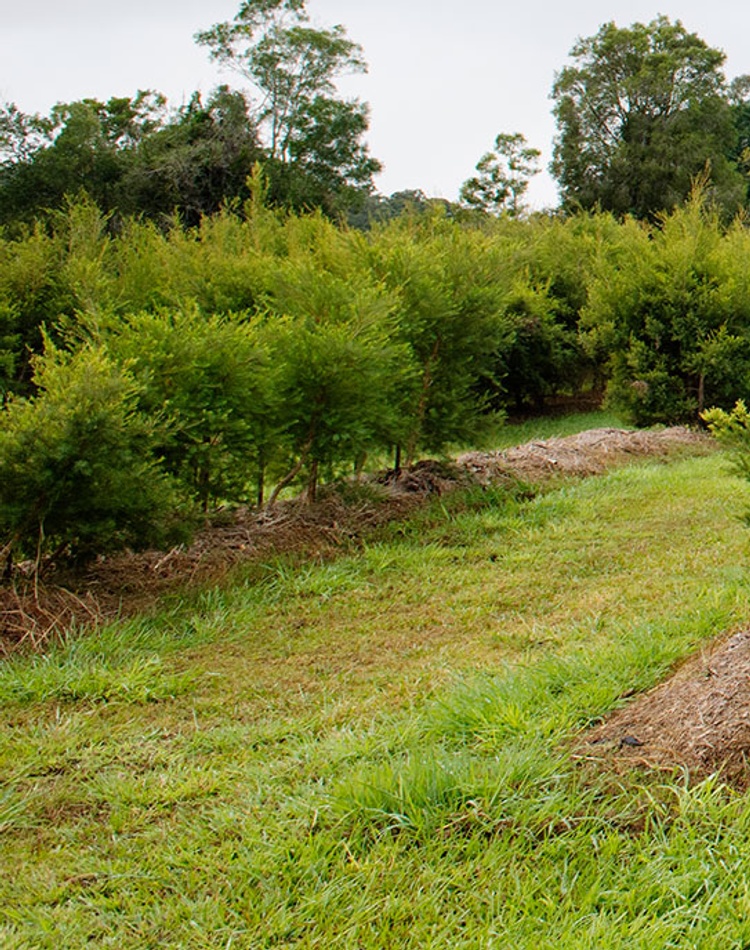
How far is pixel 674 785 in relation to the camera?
2.26 m

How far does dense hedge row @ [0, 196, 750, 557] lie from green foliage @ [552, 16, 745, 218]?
21877mm

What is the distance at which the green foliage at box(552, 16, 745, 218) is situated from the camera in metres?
32.0

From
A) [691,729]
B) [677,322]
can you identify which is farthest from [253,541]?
[677,322]

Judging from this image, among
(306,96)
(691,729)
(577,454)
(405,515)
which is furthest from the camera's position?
(306,96)

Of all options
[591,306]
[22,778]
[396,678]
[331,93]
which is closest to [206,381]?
[396,678]

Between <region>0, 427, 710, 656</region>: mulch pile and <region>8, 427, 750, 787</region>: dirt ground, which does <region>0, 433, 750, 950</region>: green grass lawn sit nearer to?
<region>8, 427, 750, 787</region>: dirt ground

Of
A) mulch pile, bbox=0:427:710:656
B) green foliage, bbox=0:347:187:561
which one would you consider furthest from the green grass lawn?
green foliage, bbox=0:347:187:561

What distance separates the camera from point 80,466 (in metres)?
3.84

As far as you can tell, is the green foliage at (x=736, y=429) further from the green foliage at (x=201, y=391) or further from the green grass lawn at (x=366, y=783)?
the green foliage at (x=201, y=391)

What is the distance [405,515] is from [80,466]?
2.83 metres

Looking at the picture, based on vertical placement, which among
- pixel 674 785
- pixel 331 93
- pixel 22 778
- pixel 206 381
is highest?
pixel 331 93

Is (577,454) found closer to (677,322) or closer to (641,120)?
(677,322)

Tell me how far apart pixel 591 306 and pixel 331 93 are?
21.5m

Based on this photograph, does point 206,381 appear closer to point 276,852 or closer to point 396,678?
point 396,678
